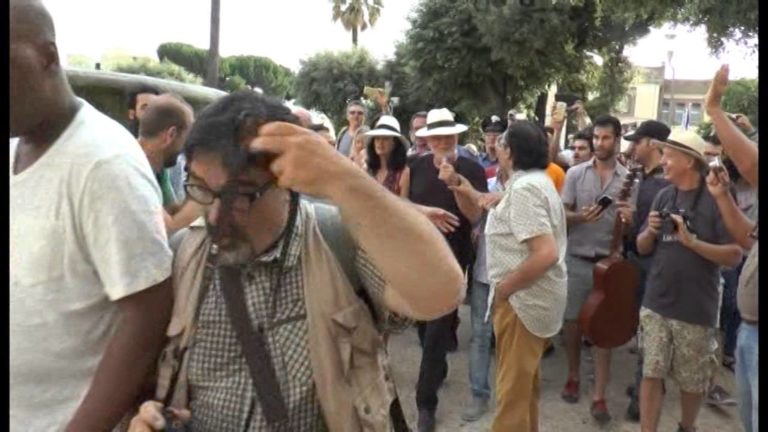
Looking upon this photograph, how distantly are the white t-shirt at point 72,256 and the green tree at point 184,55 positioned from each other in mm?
46588

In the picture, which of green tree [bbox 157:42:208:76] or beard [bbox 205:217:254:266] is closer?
beard [bbox 205:217:254:266]

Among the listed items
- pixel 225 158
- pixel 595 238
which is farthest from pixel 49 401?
pixel 595 238

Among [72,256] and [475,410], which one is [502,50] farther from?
[72,256]

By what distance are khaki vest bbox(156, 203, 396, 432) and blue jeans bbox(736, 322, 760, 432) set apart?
1.17m

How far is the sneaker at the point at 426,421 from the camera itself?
4.75 metres

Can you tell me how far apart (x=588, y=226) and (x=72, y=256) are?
13.4 feet

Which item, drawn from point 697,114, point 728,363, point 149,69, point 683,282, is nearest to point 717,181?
point 683,282

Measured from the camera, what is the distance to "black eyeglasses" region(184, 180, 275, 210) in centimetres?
161

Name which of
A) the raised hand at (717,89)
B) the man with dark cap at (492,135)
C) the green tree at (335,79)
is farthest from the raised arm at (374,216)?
the green tree at (335,79)

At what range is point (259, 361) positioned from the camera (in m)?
1.66

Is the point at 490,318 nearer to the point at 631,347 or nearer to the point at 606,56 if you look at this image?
the point at 631,347

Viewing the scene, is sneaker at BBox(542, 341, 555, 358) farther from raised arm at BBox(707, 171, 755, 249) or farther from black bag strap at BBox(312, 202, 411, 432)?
black bag strap at BBox(312, 202, 411, 432)

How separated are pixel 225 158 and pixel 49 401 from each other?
621 millimetres

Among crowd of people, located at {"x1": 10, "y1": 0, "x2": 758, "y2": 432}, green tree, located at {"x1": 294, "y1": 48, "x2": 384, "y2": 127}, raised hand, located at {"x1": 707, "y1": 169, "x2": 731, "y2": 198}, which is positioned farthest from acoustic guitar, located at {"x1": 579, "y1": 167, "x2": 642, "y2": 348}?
green tree, located at {"x1": 294, "y1": 48, "x2": 384, "y2": 127}
